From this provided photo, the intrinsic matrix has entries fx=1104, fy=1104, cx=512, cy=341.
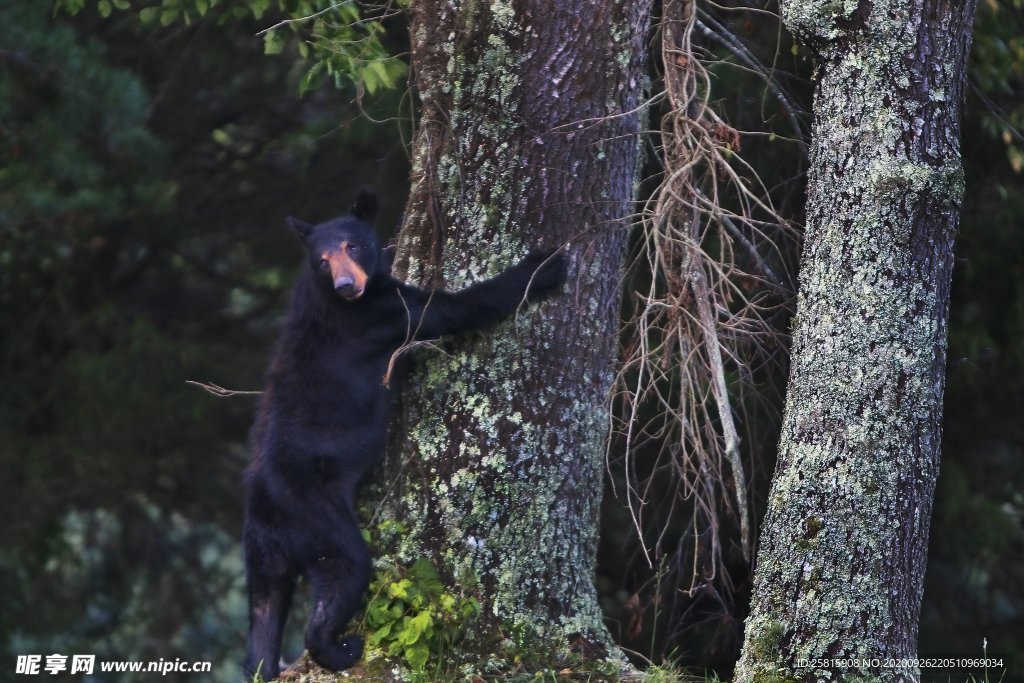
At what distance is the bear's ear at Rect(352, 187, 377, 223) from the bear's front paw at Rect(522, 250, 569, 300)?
981 mm

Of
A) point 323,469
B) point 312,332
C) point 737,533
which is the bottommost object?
point 737,533

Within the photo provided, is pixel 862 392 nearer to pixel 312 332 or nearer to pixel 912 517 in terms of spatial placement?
pixel 912 517

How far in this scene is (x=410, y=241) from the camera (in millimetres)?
4082

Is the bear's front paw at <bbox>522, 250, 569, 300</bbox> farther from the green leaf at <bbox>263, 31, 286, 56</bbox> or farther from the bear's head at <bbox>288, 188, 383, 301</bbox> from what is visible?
the green leaf at <bbox>263, 31, 286, 56</bbox>

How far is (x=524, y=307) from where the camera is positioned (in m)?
3.79

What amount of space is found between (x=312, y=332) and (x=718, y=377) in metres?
1.68

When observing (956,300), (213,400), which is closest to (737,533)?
(956,300)

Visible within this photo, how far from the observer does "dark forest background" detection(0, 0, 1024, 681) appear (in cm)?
608

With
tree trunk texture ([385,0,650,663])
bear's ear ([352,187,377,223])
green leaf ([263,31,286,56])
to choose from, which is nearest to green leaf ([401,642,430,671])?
tree trunk texture ([385,0,650,663])

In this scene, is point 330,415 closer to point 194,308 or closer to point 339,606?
point 339,606

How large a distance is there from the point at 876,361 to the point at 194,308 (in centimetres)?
751

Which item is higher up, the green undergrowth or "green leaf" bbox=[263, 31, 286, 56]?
"green leaf" bbox=[263, 31, 286, 56]

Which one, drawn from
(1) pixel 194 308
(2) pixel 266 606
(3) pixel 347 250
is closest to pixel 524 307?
(3) pixel 347 250

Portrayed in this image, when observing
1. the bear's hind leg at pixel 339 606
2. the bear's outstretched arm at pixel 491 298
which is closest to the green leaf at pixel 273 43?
the bear's outstretched arm at pixel 491 298
